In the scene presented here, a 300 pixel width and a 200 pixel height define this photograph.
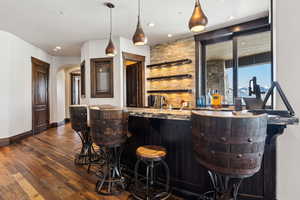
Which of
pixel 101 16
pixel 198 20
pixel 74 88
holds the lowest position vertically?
pixel 74 88

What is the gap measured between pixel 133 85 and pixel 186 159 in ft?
13.7

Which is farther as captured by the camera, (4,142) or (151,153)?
(4,142)

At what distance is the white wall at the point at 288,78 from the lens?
1.27 m

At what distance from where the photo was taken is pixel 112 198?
2016 millimetres

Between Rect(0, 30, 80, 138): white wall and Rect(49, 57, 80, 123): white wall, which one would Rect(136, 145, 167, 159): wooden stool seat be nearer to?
Rect(0, 30, 80, 138): white wall

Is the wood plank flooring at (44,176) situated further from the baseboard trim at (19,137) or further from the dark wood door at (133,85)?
the dark wood door at (133,85)

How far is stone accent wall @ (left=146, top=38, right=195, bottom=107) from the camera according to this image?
471cm

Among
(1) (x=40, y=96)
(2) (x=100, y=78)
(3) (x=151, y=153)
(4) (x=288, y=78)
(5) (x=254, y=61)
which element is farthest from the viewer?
(1) (x=40, y=96)

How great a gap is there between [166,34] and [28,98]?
488 centimetres

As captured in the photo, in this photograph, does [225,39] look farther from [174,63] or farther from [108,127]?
[108,127]

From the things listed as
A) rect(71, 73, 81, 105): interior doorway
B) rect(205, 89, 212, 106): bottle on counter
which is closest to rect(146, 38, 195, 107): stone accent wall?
rect(205, 89, 212, 106): bottle on counter

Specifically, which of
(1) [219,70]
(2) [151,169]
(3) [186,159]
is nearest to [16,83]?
(2) [151,169]

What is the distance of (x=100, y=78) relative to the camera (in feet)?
16.0

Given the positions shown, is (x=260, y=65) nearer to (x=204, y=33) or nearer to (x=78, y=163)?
(x=204, y=33)
